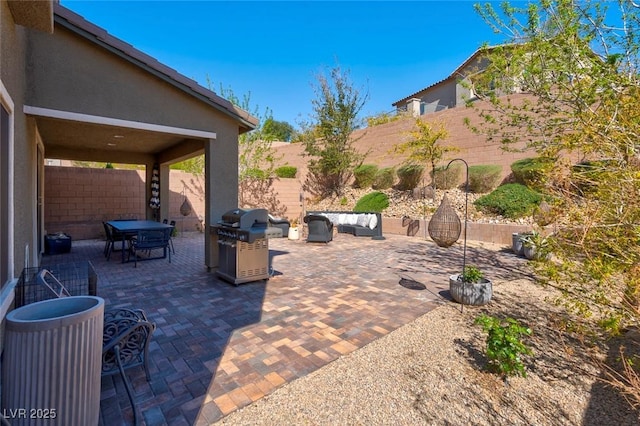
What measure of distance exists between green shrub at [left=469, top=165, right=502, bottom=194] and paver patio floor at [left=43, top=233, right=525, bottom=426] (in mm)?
4934

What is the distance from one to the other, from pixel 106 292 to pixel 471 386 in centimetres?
552

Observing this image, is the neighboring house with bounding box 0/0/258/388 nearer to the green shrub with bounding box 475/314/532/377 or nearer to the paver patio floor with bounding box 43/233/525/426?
the paver patio floor with bounding box 43/233/525/426

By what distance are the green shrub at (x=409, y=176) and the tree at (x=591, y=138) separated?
1029cm

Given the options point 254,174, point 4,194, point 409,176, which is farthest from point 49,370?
point 409,176

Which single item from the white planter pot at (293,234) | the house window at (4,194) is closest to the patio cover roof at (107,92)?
the house window at (4,194)

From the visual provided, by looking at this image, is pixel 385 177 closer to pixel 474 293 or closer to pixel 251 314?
pixel 474 293

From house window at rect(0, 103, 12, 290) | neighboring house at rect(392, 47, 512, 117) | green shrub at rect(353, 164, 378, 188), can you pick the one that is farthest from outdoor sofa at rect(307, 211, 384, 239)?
house window at rect(0, 103, 12, 290)

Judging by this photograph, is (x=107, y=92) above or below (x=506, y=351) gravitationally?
above

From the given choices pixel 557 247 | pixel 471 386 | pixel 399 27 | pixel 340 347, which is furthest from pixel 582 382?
pixel 399 27

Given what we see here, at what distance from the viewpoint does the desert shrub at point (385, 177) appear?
645 inches

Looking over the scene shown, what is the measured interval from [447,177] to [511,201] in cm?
355

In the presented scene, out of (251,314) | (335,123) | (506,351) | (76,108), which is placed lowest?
(251,314)

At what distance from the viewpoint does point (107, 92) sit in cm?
498

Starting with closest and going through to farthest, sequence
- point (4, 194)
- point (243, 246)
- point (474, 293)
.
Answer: point (4, 194) < point (474, 293) < point (243, 246)
